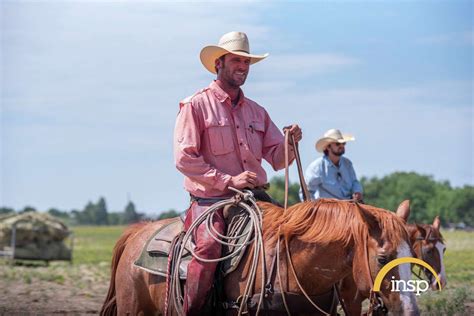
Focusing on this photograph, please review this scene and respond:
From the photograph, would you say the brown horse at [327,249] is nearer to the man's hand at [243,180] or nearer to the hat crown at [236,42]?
the man's hand at [243,180]

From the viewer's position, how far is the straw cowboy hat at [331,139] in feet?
37.9

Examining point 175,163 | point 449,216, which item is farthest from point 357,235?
point 449,216

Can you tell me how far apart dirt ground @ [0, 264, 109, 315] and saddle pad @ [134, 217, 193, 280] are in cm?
462

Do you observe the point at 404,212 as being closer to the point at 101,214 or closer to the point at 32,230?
the point at 32,230

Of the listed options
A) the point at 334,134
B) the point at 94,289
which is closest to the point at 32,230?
the point at 94,289

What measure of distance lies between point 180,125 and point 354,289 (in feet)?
5.67

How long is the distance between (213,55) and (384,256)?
225 cm

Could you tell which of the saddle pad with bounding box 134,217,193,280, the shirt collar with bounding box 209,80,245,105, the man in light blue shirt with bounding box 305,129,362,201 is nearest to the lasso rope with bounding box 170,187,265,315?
the saddle pad with bounding box 134,217,193,280

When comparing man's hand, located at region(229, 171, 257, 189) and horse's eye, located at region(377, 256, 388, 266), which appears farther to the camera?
man's hand, located at region(229, 171, 257, 189)

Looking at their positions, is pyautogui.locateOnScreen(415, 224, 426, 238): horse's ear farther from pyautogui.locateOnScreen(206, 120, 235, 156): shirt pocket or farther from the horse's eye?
the horse's eye

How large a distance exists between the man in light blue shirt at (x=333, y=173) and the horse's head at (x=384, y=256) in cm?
560

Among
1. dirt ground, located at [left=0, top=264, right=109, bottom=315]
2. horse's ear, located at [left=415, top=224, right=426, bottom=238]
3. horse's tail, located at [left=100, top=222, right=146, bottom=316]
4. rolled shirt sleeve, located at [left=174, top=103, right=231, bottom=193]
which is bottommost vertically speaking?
dirt ground, located at [left=0, top=264, right=109, bottom=315]

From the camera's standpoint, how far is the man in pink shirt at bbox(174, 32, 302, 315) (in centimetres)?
643

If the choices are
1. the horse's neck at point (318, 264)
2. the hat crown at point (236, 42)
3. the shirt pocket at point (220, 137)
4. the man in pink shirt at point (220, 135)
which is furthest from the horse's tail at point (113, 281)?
the horse's neck at point (318, 264)
